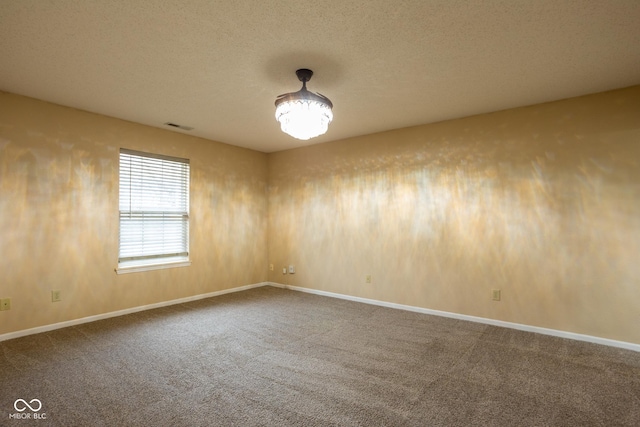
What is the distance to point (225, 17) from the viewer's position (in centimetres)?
203

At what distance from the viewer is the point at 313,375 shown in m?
2.46

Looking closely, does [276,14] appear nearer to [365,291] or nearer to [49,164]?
[49,164]

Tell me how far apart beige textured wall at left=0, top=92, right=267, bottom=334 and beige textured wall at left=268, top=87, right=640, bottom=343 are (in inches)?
73.9

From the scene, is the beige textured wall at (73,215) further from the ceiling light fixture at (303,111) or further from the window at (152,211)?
the ceiling light fixture at (303,111)

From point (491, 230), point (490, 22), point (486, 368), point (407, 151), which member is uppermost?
point (490, 22)

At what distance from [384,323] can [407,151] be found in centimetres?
226

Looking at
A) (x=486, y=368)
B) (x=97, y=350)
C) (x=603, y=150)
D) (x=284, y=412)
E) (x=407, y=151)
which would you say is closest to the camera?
(x=284, y=412)

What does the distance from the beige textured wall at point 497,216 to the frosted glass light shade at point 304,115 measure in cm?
207

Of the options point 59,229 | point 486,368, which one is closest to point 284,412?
point 486,368

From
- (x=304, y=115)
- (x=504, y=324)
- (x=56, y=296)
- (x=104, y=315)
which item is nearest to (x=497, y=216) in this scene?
(x=504, y=324)

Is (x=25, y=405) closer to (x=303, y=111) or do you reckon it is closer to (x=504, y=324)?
(x=303, y=111)

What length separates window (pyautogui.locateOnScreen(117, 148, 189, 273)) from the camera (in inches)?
163

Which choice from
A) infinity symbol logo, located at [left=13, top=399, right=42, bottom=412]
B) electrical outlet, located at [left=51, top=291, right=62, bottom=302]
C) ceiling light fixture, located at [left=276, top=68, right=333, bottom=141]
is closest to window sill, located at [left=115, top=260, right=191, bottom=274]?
electrical outlet, located at [left=51, top=291, right=62, bottom=302]

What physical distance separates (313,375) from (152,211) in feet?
10.6
